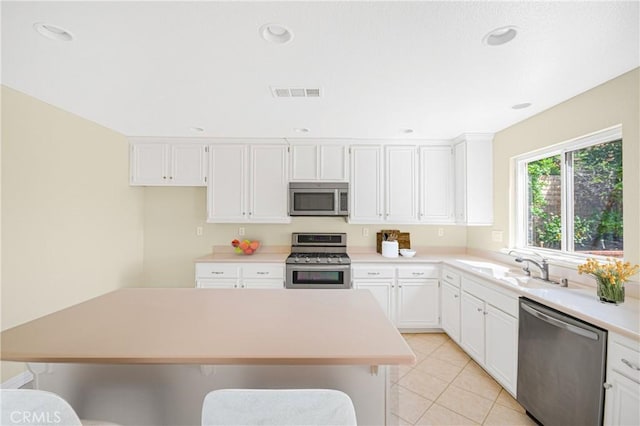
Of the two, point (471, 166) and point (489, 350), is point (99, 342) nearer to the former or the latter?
point (489, 350)

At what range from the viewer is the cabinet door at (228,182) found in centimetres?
337

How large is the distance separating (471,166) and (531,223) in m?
0.88

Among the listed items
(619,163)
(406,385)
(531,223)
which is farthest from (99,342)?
(531,223)

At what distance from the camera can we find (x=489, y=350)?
2250mm

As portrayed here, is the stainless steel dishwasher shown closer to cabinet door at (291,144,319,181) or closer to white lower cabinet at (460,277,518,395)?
white lower cabinet at (460,277,518,395)

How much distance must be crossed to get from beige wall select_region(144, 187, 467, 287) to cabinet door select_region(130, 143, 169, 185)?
1.00 ft

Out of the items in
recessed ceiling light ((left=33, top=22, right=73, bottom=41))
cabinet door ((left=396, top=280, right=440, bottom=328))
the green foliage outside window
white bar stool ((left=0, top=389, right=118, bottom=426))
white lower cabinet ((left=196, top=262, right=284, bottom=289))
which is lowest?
cabinet door ((left=396, top=280, right=440, bottom=328))

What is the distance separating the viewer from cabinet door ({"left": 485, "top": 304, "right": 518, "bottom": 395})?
1.98 m

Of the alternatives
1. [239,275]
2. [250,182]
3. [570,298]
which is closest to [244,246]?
[239,275]

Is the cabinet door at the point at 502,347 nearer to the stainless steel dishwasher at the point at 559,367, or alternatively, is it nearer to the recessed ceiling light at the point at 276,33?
the stainless steel dishwasher at the point at 559,367

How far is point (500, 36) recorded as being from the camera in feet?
4.66

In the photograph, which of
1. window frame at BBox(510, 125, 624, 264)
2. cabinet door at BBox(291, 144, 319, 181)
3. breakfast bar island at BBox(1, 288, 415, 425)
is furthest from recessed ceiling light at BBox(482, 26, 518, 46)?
cabinet door at BBox(291, 144, 319, 181)

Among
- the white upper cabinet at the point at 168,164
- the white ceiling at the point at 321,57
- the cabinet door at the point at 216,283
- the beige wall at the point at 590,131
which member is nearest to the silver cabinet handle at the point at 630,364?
the beige wall at the point at 590,131

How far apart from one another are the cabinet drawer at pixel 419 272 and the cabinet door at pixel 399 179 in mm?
697
